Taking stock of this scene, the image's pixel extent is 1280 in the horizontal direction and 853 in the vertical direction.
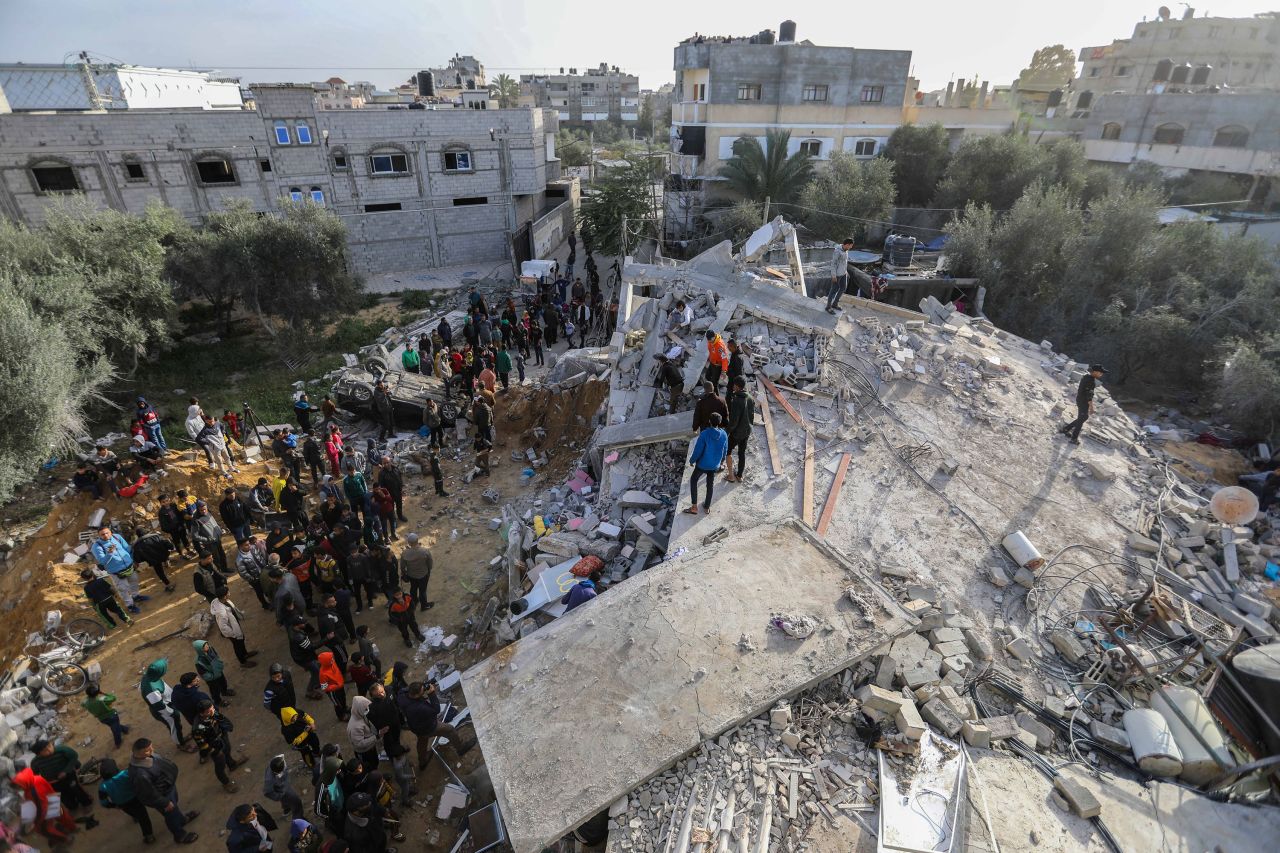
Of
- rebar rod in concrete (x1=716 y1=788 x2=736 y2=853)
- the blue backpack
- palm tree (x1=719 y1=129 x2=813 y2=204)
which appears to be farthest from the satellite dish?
palm tree (x1=719 y1=129 x2=813 y2=204)

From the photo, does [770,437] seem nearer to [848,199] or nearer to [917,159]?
[848,199]

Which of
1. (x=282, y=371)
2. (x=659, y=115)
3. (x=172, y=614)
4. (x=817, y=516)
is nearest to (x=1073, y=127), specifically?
(x=817, y=516)

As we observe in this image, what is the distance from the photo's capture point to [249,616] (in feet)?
28.3

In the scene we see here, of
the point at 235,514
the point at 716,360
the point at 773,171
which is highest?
the point at 773,171

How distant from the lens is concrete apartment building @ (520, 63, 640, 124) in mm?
84250

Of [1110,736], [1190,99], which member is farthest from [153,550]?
[1190,99]

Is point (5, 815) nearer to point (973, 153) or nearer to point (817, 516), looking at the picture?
point (817, 516)

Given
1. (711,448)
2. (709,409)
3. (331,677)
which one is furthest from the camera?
(709,409)

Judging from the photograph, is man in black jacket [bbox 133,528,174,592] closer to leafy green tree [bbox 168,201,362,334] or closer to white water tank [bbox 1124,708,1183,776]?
leafy green tree [bbox 168,201,362,334]

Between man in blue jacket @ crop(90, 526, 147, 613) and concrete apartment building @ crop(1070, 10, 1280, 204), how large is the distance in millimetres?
39132

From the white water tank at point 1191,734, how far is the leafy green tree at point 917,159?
96.5ft

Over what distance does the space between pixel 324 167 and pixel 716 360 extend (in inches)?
901

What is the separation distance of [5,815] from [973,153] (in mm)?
33356

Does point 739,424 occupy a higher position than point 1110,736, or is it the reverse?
point 739,424
